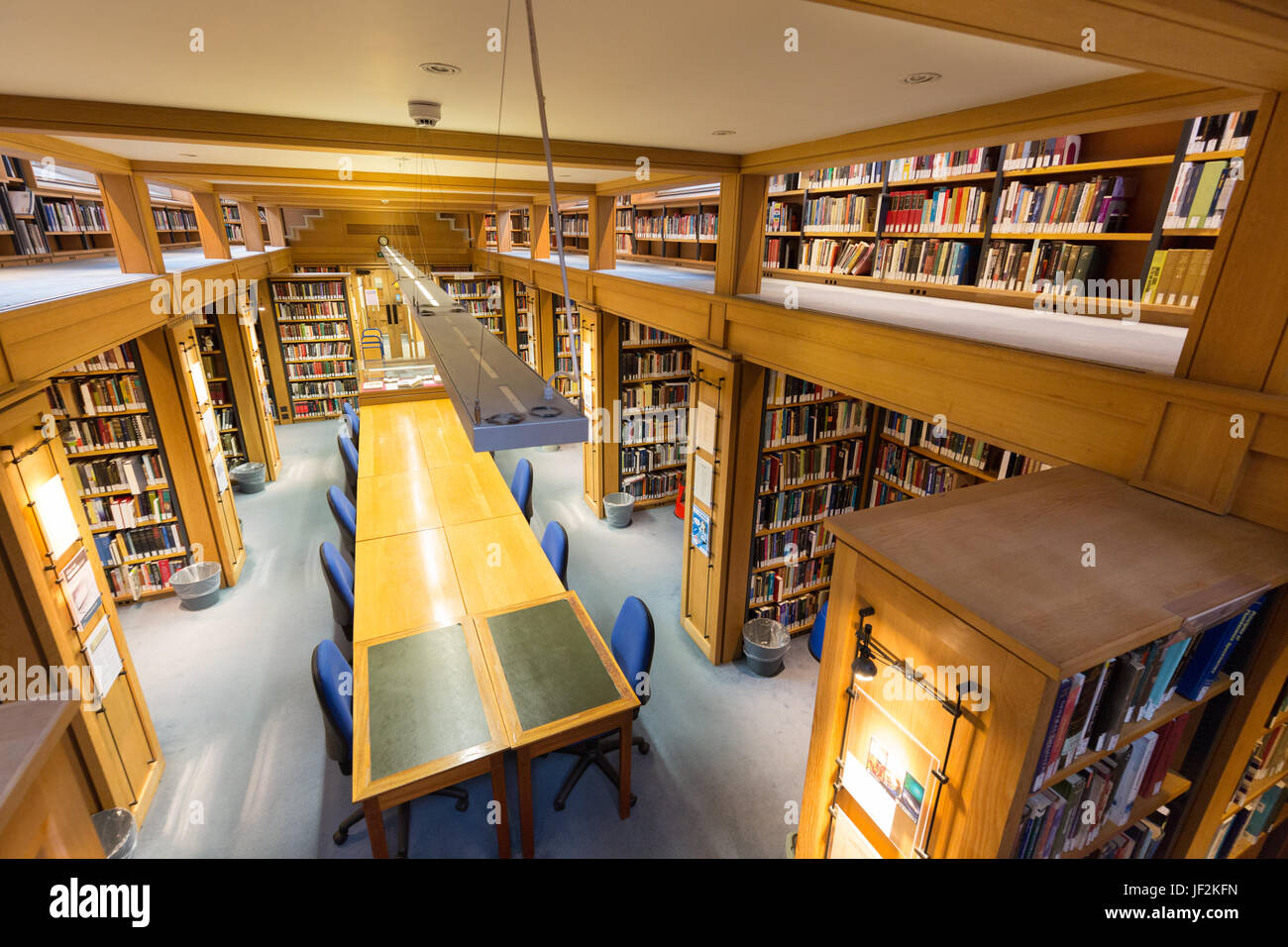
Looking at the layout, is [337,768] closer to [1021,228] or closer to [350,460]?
[350,460]

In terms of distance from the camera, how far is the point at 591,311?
6.40 metres

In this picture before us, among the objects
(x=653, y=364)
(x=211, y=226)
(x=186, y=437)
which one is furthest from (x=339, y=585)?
(x=211, y=226)

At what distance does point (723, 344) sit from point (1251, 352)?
280 centimetres

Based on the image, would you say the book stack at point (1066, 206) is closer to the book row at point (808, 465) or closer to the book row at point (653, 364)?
the book row at point (808, 465)

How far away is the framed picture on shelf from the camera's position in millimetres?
1718

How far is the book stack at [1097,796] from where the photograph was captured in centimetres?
168

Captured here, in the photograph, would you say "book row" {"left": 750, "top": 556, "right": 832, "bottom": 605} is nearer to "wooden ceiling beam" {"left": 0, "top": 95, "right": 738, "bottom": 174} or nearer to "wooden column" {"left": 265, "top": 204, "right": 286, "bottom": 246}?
"wooden ceiling beam" {"left": 0, "top": 95, "right": 738, "bottom": 174}

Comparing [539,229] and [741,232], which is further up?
[539,229]

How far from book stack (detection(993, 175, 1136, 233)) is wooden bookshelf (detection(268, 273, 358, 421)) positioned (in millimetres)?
10302

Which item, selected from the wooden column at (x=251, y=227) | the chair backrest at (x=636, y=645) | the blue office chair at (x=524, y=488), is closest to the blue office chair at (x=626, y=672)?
the chair backrest at (x=636, y=645)

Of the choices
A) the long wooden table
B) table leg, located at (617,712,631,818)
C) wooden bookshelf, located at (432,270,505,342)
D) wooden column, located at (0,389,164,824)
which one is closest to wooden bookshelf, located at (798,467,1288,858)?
table leg, located at (617,712,631,818)

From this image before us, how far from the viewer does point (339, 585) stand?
4.43m

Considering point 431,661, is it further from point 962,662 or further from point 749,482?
point 962,662

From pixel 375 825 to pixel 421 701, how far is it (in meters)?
0.60
